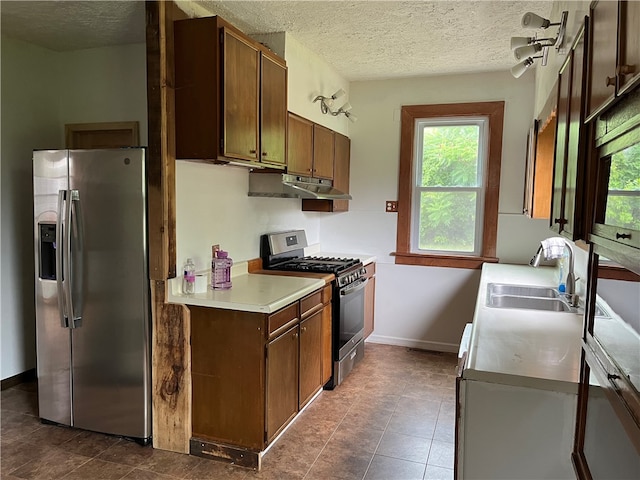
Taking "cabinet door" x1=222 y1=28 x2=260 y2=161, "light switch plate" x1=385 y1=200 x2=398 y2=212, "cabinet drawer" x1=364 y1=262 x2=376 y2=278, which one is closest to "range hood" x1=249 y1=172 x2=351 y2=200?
"cabinet door" x1=222 y1=28 x2=260 y2=161

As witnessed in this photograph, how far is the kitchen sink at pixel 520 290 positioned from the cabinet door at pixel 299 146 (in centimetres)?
158

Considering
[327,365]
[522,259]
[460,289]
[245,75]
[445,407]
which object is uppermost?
[245,75]

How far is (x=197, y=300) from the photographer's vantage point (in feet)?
8.46

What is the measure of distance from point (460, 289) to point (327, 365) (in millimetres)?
1677

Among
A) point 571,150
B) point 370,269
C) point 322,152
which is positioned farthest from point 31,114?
point 571,150

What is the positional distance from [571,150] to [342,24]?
2040 millimetres

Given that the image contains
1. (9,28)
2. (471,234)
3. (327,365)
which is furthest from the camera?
(471,234)

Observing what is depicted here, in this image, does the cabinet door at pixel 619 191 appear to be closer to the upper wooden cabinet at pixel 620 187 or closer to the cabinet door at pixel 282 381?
the upper wooden cabinet at pixel 620 187

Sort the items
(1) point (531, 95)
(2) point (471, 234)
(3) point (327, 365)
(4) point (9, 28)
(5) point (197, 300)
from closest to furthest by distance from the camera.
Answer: (5) point (197, 300), (4) point (9, 28), (3) point (327, 365), (1) point (531, 95), (2) point (471, 234)

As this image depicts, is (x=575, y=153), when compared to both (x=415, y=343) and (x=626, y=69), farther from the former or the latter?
(x=415, y=343)

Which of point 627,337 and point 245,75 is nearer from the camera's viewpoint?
point 627,337

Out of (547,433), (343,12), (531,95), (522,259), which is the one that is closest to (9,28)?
(343,12)

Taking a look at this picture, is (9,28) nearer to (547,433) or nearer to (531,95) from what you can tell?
(547,433)

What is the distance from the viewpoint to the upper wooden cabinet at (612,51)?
0.93 metres
